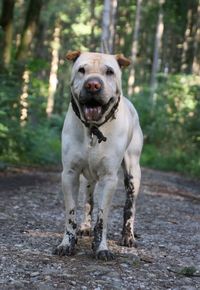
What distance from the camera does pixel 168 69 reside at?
4962 centimetres

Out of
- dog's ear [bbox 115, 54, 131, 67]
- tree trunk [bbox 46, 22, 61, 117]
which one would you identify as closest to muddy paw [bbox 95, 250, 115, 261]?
dog's ear [bbox 115, 54, 131, 67]

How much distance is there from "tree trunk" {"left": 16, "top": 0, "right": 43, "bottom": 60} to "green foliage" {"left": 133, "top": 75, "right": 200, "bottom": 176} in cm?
625

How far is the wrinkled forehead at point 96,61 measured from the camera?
4.93 m

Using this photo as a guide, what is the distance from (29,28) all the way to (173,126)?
25.5 feet

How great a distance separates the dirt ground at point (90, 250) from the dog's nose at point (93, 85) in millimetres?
1508

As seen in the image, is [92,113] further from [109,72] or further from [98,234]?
[98,234]

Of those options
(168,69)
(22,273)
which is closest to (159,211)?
(22,273)

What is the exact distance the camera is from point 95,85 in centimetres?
473

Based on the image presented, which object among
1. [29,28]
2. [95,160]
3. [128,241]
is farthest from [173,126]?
[95,160]

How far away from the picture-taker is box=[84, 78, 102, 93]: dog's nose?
4.72 meters

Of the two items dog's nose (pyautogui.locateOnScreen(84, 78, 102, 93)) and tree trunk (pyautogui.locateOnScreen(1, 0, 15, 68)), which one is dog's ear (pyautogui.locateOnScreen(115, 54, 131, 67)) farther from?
tree trunk (pyautogui.locateOnScreen(1, 0, 15, 68))

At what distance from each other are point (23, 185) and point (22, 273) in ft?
22.3

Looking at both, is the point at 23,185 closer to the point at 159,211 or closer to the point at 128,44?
the point at 159,211

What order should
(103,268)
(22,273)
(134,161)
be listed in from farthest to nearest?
(134,161) → (103,268) → (22,273)
